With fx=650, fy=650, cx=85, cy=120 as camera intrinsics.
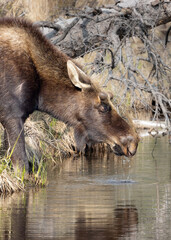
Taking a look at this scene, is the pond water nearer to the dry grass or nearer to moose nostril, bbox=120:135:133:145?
the dry grass

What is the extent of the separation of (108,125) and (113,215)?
2.50 metres

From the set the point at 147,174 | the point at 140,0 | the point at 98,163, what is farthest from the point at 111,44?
the point at 147,174

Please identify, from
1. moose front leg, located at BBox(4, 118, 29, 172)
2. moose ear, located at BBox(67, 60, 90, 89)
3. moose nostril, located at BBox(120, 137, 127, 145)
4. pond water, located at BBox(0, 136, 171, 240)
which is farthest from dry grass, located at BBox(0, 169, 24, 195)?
moose ear, located at BBox(67, 60, 90, 89)

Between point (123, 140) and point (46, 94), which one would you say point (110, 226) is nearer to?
point (123, 140)

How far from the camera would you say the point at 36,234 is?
694cm

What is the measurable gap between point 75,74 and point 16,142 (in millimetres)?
1408

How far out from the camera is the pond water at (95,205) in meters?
7.02

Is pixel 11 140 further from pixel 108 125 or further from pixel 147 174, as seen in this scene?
pixel 147 174

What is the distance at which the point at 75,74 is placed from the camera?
10211 mm

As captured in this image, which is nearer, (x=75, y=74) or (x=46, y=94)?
(x=75, y=74)

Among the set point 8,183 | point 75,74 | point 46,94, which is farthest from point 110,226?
point 46,94

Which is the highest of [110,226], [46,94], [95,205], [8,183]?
[46,94]

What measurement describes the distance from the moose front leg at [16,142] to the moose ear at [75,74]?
1.05m

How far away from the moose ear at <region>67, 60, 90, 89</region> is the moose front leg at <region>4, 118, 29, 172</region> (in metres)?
1.05
